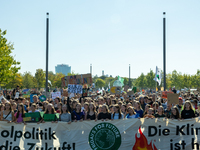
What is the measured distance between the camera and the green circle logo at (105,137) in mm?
7496

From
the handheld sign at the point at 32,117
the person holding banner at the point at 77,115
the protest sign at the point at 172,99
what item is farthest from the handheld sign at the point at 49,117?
the protest sign at the point at 172,99

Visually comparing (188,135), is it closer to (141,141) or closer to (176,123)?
(176,123)

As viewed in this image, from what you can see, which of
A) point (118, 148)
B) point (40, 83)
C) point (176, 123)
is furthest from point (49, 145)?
point (40, 83)

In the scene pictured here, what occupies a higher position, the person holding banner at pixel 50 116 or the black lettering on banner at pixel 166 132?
the person holding banner at pixel 50 116

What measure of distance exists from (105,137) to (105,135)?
58 millimetres

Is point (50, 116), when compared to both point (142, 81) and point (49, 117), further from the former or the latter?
point (142, 81)

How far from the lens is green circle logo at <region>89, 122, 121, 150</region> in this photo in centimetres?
750

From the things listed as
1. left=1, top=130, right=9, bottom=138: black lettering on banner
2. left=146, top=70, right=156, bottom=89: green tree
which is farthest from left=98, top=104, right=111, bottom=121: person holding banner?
left=146, top=70, right=156, bottom=89: green tree

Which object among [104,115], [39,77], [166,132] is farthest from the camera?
[39,77]

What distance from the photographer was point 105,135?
7562mm

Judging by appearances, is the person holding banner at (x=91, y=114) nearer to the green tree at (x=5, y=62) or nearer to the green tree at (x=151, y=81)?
the green tree at (x=5, y=62)

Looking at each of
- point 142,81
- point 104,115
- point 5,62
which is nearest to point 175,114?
point 104,115

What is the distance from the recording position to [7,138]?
24.8ft

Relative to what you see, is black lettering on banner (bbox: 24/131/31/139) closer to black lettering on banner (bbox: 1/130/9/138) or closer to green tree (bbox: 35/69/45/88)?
black lettering on banner (bbox: 1/130/9/138)
